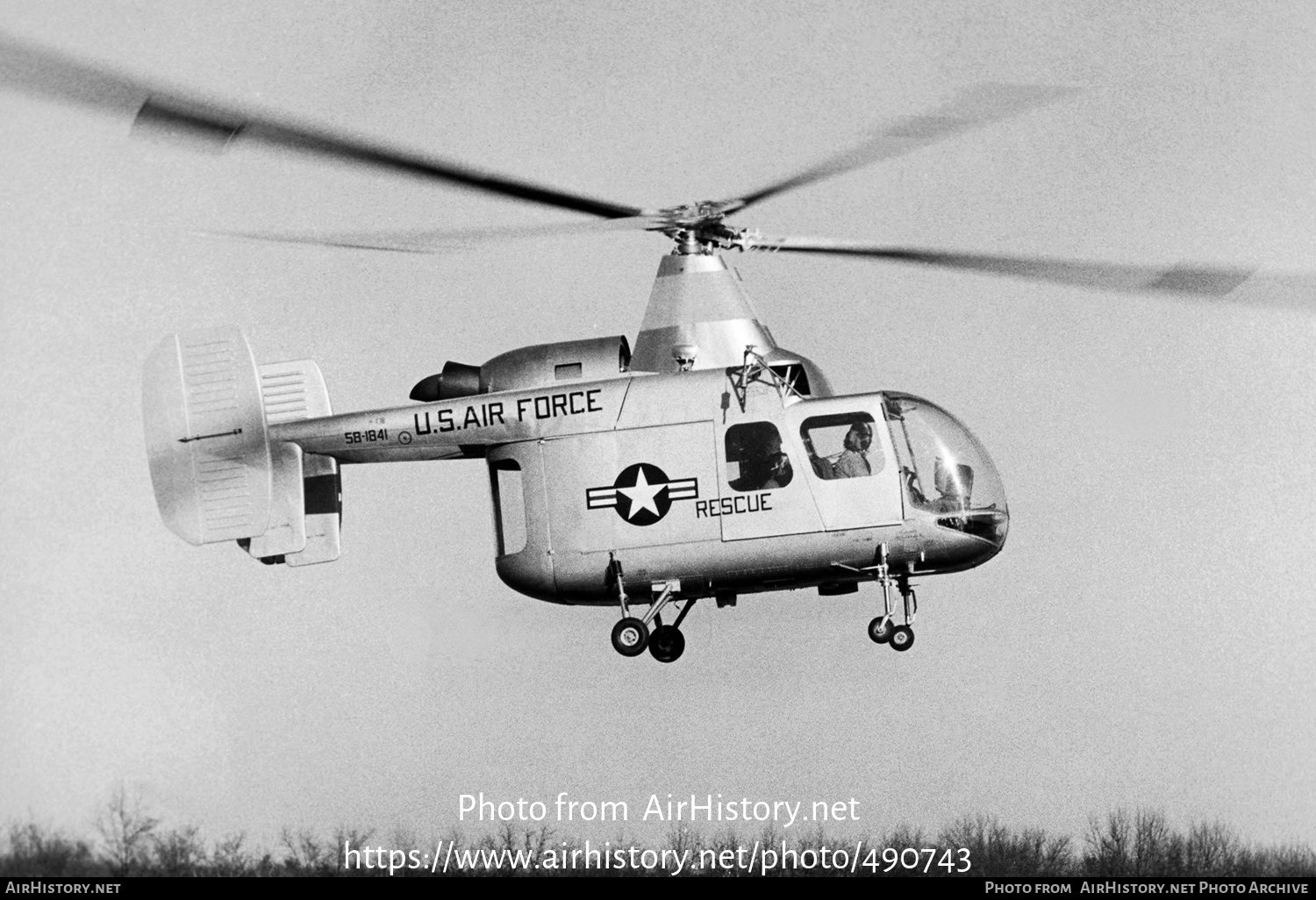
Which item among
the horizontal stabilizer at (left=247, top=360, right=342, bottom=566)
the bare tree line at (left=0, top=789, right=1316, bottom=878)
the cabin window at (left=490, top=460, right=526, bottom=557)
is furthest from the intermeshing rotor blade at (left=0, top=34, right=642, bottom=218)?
the bare tree line at (left=0, top=789, right=1316, bottom=878)

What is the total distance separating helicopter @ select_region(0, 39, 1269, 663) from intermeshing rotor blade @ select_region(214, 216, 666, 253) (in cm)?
2

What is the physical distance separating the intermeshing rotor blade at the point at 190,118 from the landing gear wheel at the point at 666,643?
3622 millimetres

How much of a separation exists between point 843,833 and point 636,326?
174 inches

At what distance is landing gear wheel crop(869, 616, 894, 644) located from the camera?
16.5 metres

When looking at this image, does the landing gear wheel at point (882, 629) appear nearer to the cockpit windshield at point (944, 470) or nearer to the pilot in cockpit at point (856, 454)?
the cockpit windshield at point (944, 470)

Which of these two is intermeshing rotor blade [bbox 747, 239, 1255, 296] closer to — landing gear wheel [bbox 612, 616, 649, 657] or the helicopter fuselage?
the helicopter fuselage

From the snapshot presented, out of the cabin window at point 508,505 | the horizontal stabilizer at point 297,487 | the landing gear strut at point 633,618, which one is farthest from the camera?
the horizontal stabilizer at point 297,487

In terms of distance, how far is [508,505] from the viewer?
1727 cm

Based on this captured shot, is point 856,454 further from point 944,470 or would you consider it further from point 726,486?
point 726,486

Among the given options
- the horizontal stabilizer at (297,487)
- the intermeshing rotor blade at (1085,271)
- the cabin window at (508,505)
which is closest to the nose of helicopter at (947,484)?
the intermeshing rotor blade at (1085,271)

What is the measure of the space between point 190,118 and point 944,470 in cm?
581

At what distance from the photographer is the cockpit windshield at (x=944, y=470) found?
16438mm
